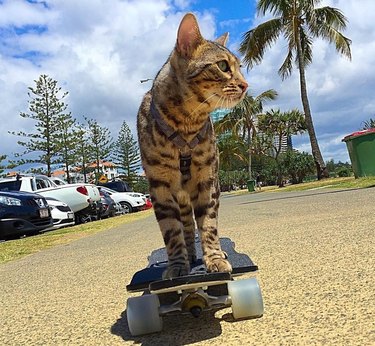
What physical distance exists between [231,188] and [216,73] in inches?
2915

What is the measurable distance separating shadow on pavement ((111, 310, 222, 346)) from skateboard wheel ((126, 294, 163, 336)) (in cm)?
5

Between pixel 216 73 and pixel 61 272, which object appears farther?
pixel 61 272

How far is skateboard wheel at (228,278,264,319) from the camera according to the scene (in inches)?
90.9

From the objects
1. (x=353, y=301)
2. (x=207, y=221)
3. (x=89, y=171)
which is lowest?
(x=353, y=301)

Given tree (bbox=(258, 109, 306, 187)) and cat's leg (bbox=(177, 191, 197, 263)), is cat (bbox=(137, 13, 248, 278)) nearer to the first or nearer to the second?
cat's leg (bbox=(177, 191, 197, 263))

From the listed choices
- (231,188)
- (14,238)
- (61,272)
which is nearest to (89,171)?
(231,188)

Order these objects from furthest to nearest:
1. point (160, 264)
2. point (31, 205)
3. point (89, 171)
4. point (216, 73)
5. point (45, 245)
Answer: point (89, 171) → point (31, 205) → point (45, 245) → point (160, 264) → point (216, 73)

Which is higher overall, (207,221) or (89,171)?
(89,171)

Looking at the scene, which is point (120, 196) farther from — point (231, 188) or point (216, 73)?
point (231, 188)

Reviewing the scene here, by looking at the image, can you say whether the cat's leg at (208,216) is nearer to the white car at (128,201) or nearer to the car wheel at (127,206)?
the white car at (128,201)

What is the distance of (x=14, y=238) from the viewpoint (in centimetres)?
1187

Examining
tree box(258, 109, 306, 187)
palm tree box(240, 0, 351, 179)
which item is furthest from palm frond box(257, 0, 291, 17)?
tree box(258, 109, 306, 187)

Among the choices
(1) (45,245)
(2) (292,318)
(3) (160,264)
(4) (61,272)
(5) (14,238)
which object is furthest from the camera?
(5) (14,238)

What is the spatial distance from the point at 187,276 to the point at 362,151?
15337mm
